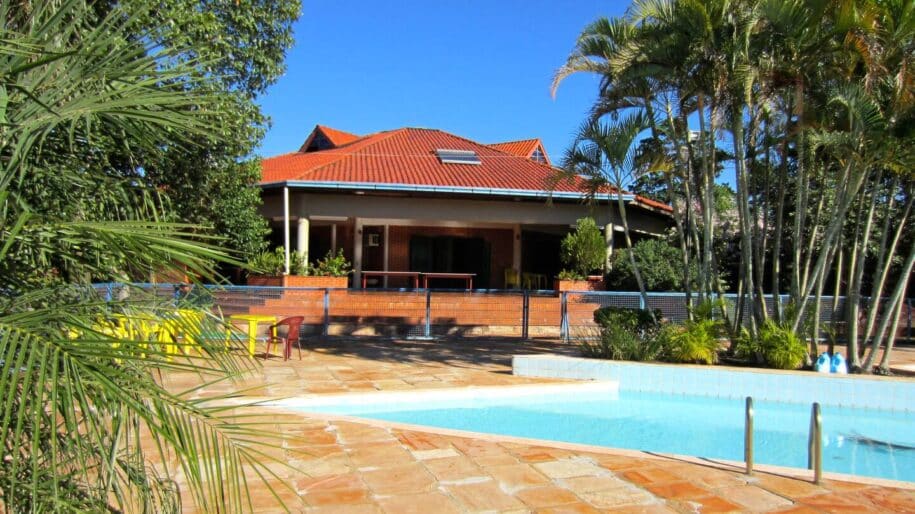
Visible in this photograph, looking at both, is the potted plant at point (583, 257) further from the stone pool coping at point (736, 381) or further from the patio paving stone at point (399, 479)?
the patio paving stone at point (399, 479)

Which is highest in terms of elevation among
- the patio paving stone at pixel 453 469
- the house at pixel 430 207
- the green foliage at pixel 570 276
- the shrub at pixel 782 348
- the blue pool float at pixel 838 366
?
the house at pixel 430 207

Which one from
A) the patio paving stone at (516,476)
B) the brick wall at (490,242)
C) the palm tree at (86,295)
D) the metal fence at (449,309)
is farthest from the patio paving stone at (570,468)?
the brick wall at (490,242)

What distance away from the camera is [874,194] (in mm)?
10180

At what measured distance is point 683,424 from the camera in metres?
9.45

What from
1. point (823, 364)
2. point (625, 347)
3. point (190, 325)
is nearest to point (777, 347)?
point (823, 364)

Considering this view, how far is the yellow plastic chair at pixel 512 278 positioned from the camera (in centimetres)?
2238

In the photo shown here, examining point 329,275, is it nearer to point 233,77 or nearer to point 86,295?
point 233,77

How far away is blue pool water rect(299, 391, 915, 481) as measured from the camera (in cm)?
811

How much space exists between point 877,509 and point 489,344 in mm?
10393

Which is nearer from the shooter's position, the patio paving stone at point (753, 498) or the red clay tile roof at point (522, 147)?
the patio paving stone at point (753, 498)

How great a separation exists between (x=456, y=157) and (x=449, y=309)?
870cm

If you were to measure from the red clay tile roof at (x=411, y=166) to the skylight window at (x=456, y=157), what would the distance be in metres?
0.23

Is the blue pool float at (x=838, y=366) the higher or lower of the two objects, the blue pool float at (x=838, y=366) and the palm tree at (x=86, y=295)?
the lower

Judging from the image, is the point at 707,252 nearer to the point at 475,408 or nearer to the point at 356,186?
the point at 475,408
